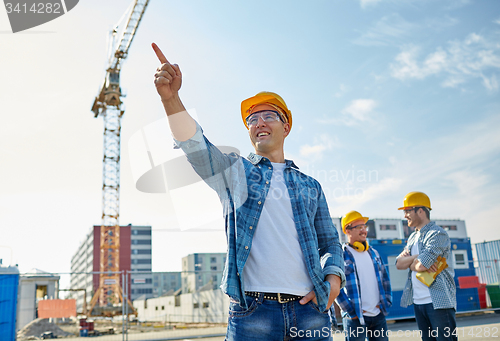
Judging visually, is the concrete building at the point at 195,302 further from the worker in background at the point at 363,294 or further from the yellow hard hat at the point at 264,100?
the yellow hard hat at the point at 264,100

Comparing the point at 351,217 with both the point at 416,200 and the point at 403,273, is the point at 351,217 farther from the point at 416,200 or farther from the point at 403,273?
the point at 403,273

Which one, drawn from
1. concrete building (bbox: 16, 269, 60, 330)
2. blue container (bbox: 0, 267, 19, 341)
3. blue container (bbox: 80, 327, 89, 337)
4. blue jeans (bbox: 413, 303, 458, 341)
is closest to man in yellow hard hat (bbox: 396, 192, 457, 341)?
blue jeans (bbox: 413, 303, 458, 341)

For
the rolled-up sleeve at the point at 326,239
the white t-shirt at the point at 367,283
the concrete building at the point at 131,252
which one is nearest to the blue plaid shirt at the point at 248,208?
the rolled-up sleeve at the point at 326,239

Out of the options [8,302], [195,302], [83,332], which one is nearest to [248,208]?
[8,302]

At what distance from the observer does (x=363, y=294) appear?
4.88 m

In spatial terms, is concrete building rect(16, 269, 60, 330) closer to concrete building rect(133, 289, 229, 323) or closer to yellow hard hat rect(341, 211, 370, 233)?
concrete building rect(133, 289, 229, 323)

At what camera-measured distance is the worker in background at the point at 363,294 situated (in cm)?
464

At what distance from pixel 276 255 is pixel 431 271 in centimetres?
311

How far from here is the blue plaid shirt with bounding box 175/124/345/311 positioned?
6.17 feet

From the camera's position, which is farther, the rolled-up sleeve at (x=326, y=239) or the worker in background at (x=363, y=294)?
the worker in background at (x=363, y=294)

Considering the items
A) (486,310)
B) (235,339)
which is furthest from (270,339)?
(486,310)

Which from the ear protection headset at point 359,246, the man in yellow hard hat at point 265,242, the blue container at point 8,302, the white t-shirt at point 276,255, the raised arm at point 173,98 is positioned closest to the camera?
the raised arm at point 173,98

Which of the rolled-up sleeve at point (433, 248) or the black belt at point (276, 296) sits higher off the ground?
the rolled-up sleeve at point (433, 248)

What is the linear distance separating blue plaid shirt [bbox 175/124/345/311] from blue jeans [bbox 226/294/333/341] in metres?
0.05
